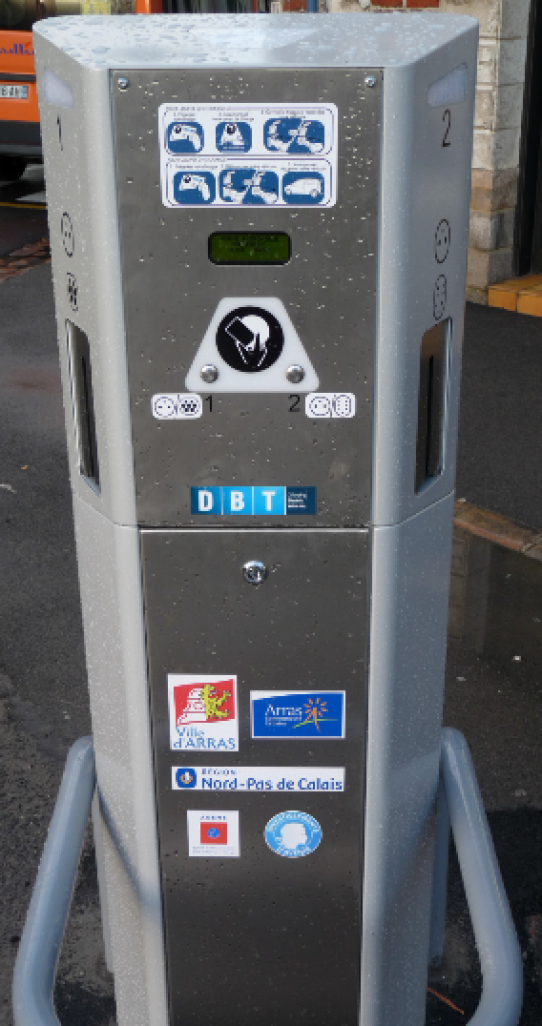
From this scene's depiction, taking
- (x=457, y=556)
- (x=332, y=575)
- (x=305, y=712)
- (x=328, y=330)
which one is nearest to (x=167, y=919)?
(x=305, y=712)

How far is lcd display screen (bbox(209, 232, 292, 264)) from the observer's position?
171 cm

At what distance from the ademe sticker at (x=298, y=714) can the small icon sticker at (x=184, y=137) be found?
0.94m

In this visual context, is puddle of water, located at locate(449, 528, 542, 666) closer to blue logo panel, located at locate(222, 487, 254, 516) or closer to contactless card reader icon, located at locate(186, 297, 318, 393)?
blue logo panel, located at locate(222, 487, 254, 516)

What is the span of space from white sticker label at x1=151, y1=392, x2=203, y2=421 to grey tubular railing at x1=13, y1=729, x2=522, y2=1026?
0.76 metres

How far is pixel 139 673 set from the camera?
2021 millimetres

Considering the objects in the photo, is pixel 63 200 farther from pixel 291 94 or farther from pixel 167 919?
pixel 167 919

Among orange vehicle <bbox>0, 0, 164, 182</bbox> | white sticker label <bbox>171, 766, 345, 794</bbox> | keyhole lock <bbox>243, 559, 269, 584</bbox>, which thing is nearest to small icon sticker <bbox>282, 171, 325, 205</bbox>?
keyhole lock <bbox>243, 559, 269, 584</bbox>

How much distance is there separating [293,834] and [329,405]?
0.85 m

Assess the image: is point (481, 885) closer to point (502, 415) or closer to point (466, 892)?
point (466, 892)

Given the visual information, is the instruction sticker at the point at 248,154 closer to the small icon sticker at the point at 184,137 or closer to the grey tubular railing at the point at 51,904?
the small icon sticker at the point at 184,137

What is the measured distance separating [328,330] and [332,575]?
17.0 inches

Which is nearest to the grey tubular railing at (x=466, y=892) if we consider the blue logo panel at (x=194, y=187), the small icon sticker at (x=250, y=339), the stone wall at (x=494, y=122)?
the small icon sticker at (x=250, y=339)

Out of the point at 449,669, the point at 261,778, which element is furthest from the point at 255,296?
the point at 449,669

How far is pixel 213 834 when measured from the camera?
214 cm
